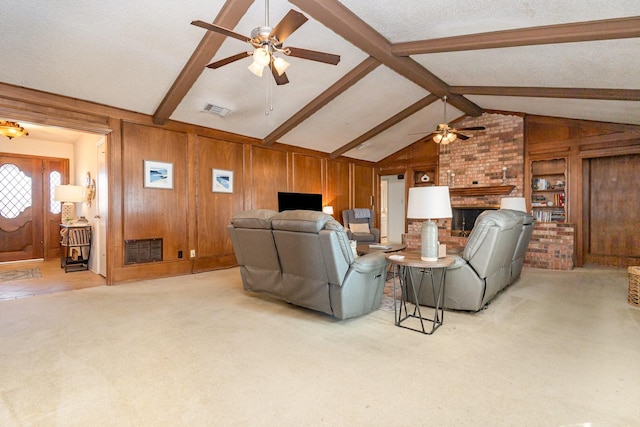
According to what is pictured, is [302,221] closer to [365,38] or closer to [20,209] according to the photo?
[365,38]

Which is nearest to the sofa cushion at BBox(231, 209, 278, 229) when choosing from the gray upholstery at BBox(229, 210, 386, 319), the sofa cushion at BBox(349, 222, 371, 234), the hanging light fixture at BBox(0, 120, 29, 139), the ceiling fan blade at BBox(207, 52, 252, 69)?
the gray upholstery at BBox(229, 210, 386, 319)

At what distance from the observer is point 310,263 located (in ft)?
9.29

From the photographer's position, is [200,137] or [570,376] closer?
[570,376]

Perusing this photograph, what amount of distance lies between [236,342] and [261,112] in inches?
159

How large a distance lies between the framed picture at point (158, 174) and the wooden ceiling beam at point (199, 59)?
0.64 metres

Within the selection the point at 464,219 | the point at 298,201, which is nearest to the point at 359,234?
the point at 298,201

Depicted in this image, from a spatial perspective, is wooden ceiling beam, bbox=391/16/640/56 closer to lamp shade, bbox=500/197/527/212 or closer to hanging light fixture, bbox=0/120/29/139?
lamp shade, bbox=500/197/527/212

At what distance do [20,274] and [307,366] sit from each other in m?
5.61

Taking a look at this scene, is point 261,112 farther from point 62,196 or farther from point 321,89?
point 62,196

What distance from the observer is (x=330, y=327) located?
2742 millimetres

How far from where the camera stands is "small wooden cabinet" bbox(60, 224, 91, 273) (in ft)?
17.1

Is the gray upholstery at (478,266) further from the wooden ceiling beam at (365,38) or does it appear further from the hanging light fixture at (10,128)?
the hanging light fixture at (10,128)

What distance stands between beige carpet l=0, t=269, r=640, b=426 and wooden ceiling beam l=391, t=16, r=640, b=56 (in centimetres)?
267

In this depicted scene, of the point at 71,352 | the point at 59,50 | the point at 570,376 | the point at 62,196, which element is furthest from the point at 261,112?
the point at 570,376
